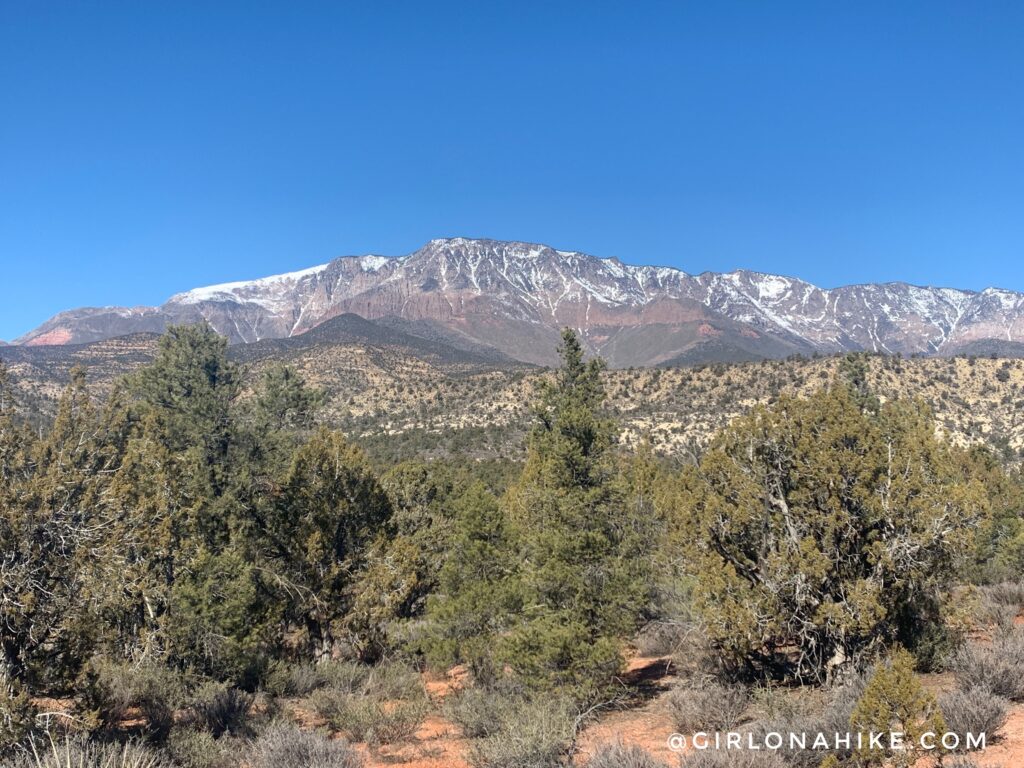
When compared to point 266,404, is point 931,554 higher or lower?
lower

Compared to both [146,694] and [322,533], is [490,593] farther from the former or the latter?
[146,694]

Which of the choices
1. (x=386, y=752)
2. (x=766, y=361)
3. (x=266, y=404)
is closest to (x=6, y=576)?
(x=386, y=752)

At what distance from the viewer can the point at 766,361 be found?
8225 centimetres

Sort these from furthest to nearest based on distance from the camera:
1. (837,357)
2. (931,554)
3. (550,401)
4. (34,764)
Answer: (837,357), (550,401), (931,554), (34,764)

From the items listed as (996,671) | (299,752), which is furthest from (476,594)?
(996,671)

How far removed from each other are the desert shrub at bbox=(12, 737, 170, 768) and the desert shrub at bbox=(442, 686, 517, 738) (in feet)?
17.3

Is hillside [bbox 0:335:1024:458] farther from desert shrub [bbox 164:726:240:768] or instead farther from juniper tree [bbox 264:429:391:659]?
desert shrub [bbox 164:726:240:768]

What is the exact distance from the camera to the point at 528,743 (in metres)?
8.61

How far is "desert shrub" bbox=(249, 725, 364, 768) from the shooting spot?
28.2 ft

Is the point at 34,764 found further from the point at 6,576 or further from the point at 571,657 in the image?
the point at 571,657

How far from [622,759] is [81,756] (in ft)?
18.8

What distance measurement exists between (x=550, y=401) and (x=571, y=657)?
14.2 metres

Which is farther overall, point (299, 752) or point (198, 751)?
point (198, 751)

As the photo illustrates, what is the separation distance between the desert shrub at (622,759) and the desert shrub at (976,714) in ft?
12.3
